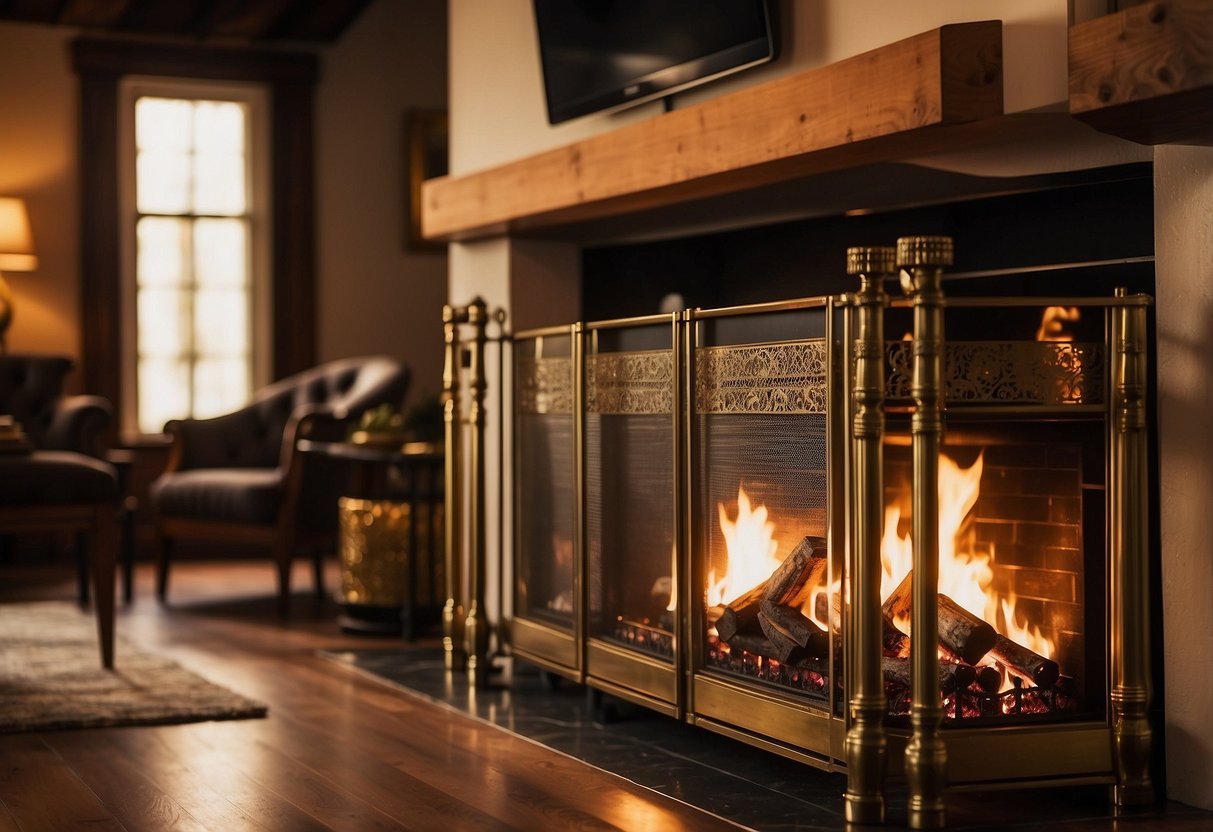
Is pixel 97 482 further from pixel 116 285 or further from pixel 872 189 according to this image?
pixel 116 285

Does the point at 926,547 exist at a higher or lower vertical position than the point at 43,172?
lower

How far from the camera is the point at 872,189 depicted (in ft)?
10.1

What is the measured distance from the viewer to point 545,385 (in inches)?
145

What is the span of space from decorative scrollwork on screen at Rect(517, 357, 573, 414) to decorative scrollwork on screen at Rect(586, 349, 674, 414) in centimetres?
14

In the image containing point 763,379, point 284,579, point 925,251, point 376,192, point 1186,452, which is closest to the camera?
point 925,251

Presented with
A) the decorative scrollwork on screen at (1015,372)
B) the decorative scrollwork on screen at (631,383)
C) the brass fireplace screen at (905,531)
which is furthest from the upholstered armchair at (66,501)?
the decorative scrollwork on screen at (1015,372)

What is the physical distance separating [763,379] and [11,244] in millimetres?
4790

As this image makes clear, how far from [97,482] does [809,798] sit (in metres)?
2.18

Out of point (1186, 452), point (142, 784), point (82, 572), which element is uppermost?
point (1186, 452)

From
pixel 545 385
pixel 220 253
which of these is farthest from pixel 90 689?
pixel 220 253

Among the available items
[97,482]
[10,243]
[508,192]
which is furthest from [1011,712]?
[10,243]

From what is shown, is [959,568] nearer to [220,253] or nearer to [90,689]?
[90,689]

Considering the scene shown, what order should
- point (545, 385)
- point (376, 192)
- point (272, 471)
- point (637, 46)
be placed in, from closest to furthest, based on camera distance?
point (637, 46) < point (545, 385) < point (272, 471) < point (376, 192)

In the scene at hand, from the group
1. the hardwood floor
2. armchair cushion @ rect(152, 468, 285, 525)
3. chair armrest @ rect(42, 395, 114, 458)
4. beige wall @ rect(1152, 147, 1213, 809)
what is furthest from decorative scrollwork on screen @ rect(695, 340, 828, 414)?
chair armrest @ rect(42, 395, 114, 458)
